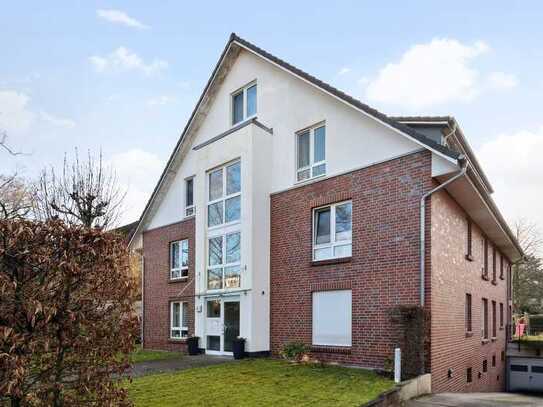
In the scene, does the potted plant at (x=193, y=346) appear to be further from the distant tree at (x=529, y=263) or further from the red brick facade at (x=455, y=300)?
the distant tree at (x=529, y=263)

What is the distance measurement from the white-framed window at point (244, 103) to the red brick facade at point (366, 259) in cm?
390

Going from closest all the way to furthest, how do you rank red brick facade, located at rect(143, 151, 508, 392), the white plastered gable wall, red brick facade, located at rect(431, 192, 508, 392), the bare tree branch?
red brick facade, located at rect(143, 151, 508, 392), red brick facade, located at rect(431, 192, 508, 392), the white plastered gable wall, the bare tree branch

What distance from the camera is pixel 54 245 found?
485 cm

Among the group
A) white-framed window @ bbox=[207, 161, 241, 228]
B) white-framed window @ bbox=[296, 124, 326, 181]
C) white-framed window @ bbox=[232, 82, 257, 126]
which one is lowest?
white-framed window @ bbox=[207, 161, 241, 228]

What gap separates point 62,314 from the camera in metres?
4.79

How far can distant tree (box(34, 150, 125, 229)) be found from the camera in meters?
20.2

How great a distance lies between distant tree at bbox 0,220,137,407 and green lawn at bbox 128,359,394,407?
401 centimetres

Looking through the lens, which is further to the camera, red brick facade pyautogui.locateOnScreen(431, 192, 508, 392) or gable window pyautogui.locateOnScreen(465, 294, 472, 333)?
gable window pyautogui.locateOnScreen(465, 294, 472, 333)

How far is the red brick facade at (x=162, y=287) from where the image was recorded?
1902cm

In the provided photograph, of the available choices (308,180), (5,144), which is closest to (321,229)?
(308,180)

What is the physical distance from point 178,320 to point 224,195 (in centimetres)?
620

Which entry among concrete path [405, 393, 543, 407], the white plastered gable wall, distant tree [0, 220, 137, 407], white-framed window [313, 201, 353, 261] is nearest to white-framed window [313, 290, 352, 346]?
white-framed window [313, 201, 353, 261]

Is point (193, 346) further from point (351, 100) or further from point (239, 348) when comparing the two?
point (351, 100)

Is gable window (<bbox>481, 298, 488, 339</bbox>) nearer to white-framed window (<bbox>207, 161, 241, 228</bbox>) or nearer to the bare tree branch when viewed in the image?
white-framed window (<bbox>207, 161, 241, 228</bbox>)
